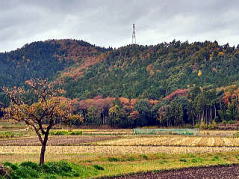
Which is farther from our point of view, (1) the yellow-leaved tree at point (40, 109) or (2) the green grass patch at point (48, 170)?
(1) the yellow-leaved tree at point (40, 109)

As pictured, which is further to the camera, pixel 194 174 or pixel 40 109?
pixel 194 174

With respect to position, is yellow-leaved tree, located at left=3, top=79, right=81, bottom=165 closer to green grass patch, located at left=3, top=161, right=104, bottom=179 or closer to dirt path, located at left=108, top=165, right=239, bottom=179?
green grass patch, located at left=3, top=161, right=104, bottom=179

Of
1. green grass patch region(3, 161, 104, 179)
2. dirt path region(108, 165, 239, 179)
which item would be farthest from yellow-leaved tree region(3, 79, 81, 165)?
dirt path region(108, 165, 239, 179)

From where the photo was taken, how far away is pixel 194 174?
33.2 metres

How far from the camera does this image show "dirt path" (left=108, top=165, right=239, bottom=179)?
3136 cm

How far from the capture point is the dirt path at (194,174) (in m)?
31.4

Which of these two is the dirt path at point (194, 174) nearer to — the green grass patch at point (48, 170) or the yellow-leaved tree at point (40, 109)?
the green grass patch at point (48, 170)

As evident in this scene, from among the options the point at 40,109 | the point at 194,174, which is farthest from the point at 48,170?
the point at 194,174

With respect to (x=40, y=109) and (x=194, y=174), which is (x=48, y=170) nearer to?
(x=40, y=109)

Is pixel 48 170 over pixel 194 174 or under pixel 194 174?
over

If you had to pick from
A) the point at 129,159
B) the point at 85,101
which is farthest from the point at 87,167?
the point at 85,101

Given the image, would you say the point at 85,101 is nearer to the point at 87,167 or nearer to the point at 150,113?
the point at 150,113

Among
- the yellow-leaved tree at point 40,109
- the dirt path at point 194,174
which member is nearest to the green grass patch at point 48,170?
the yellow-leaved tree at point 40,109

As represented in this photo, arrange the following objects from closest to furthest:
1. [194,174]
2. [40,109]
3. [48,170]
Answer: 1. [48,170]
2. [40,109]
3. [194,174]
